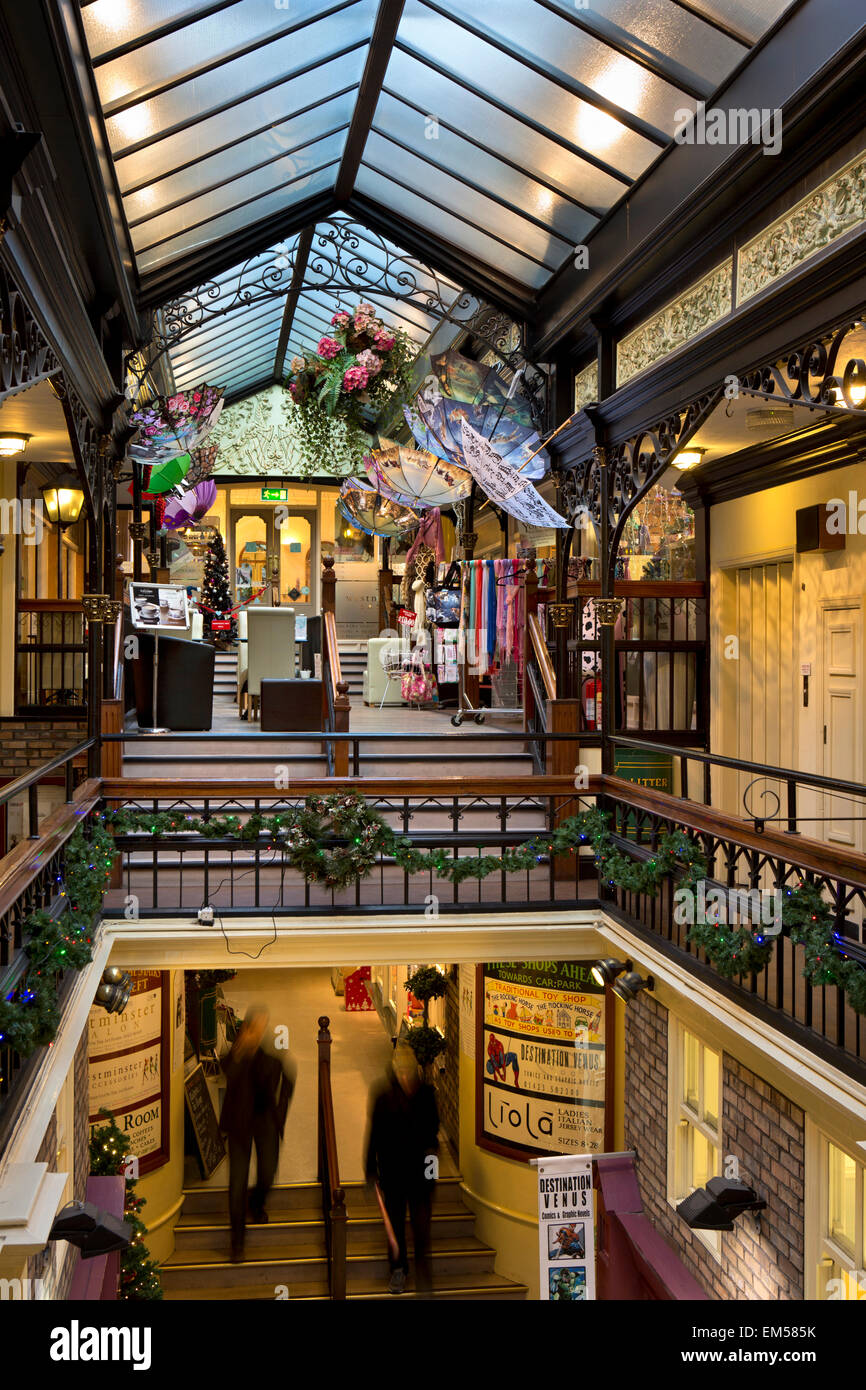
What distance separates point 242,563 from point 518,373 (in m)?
14.0

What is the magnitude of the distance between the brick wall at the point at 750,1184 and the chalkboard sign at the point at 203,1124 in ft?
15.0

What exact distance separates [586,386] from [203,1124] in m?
7.40

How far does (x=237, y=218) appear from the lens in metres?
8.99

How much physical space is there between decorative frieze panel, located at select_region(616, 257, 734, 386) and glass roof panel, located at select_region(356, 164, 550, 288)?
161 cm

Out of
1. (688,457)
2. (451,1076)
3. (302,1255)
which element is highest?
(688,457)

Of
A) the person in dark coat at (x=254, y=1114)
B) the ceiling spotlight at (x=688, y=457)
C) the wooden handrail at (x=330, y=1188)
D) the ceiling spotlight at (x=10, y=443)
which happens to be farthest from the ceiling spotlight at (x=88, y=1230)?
the ceiling spotlight at (x=688, y=457)

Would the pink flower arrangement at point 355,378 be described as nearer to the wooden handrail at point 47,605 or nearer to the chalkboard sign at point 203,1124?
the wooden handrail at point 47,605

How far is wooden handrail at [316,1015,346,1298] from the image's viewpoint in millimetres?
8188

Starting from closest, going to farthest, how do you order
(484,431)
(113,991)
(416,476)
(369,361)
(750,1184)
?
(750,1184) < (113,991) < (484,431) < (416,476) < (369,361)

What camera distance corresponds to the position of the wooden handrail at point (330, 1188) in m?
8.19

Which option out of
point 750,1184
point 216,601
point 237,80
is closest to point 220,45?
point 237,80

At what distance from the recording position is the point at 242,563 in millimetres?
22719

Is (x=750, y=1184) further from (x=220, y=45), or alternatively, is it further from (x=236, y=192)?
(x=236, y=192)

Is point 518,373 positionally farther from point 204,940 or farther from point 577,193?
point 204,940
